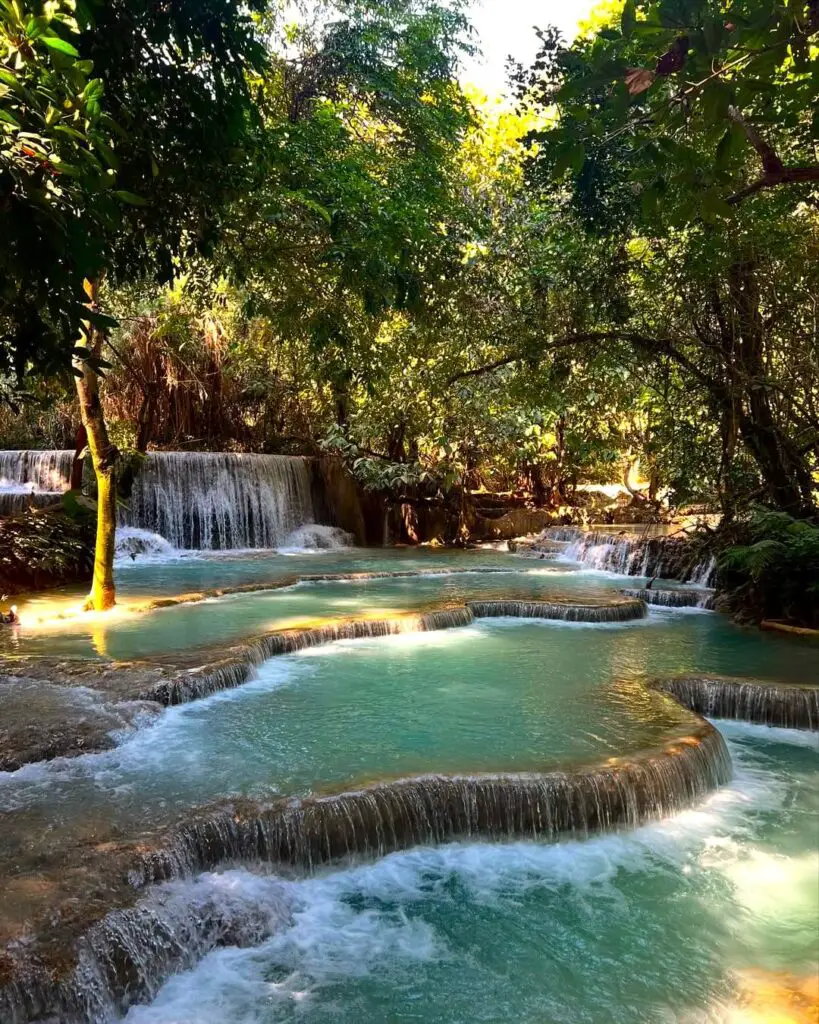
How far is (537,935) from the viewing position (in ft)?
12.1

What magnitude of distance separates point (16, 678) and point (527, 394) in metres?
7.03

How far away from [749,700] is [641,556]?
25.2ft

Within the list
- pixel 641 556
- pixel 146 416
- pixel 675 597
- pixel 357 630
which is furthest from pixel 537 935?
pixel 146 416

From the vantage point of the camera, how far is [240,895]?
12.6 ft

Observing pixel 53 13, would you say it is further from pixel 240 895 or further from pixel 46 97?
pixel 240 895

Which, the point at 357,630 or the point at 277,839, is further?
the point at 357,630

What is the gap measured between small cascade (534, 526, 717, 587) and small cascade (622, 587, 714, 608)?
1014 millimetres

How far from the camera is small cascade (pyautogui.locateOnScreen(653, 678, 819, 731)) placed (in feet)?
20.8

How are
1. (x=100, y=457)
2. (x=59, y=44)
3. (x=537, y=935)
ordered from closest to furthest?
(x=59, y=44), (x=537, y=935), (x=100, y=457)

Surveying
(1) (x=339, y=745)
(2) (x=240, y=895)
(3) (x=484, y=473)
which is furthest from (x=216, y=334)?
(2) (x=240, y=895)

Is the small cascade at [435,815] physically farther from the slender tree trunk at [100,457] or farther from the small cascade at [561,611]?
the slender tree trunk at [100,457]

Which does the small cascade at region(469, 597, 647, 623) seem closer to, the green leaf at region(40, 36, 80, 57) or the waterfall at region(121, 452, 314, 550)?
the green leaf at region(40, 36, 80, 57)

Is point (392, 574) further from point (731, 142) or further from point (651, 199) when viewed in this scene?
point (731, 142)

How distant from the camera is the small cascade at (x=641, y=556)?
12.9 m
